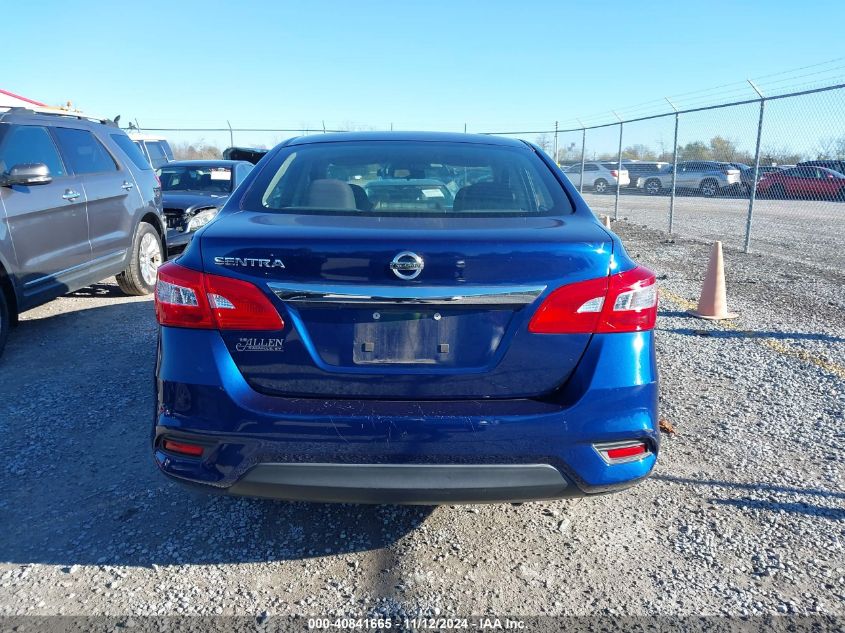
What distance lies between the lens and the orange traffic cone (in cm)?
629

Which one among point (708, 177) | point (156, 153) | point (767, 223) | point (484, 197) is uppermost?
point (156, 153)

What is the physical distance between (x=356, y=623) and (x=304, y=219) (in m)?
1.45

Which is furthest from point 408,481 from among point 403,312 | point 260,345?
point 260,345

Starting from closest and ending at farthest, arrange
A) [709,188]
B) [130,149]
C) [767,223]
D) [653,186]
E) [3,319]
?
[3,319], [130,149], [767,223], [709,188], [653,186]

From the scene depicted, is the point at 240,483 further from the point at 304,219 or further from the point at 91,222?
the point at 91,222

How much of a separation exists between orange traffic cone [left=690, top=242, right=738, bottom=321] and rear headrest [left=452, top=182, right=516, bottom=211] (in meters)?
4.12

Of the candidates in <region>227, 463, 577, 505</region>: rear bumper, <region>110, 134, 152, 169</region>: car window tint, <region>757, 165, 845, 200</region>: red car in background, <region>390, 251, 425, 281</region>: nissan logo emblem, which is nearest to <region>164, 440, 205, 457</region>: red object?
<region>227, 463, 577, 505</region>: rear bumper

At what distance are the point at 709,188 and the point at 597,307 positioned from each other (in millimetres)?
19627

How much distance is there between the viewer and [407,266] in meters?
2.16

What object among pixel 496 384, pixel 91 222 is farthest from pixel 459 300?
pixel 91 222

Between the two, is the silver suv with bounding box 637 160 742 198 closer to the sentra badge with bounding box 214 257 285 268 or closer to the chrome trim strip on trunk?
the chrome trim strip on trunk

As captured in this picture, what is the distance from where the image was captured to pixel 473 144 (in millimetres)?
3393

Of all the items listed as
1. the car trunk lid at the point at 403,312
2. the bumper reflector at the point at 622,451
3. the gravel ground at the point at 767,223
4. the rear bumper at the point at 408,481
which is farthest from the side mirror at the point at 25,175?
the gravel ground at the point at 767,223

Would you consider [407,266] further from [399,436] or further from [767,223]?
[767,223]
